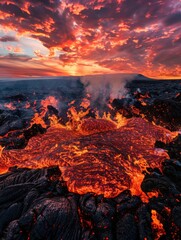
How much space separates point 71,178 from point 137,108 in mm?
15898

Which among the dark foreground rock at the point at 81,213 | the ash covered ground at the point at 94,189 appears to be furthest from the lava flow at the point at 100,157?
the dark foreground rock at the point at 81,213

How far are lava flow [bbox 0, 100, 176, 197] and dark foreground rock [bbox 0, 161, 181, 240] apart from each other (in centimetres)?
40

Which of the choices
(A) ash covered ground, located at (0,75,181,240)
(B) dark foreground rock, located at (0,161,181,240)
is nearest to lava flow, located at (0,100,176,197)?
(A) ash covered ground, located at (0,75,181,240)

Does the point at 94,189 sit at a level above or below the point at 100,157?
below

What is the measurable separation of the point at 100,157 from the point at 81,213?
254 centimetres

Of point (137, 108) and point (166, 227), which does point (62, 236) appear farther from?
point (137, 108)

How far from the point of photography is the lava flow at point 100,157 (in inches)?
223

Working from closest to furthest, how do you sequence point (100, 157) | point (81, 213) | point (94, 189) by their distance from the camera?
1. point (81, 213)
2. point (94, 189)
3. point (100, 157)

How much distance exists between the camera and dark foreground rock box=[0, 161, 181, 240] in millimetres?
3908

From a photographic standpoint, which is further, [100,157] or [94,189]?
[100,157]

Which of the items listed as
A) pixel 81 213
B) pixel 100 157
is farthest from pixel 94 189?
pixel 100 157

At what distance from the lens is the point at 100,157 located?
6785 mm

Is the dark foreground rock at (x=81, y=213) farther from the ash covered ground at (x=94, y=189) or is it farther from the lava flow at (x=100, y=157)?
the lava flow at (x=100, y=157)

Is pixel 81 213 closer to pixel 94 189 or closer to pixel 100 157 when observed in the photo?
pixel 94 189
